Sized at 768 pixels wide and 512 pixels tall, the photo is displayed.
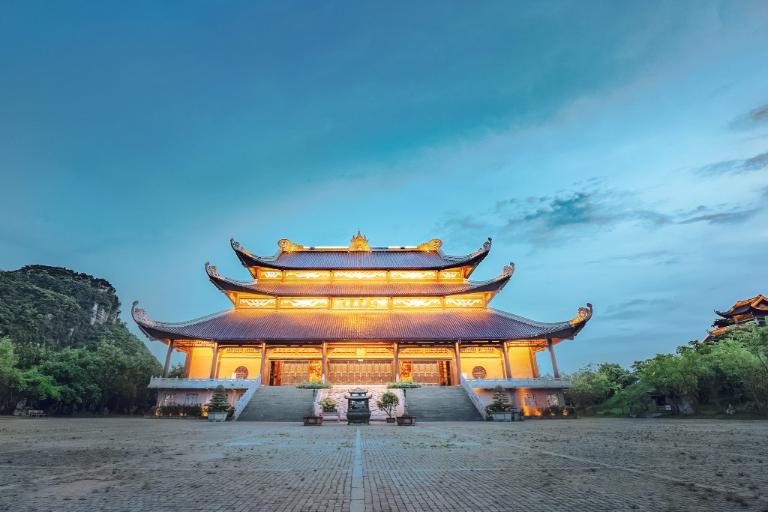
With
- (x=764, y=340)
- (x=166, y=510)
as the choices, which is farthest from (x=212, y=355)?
(x=764, y=340)

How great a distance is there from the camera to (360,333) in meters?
27.6

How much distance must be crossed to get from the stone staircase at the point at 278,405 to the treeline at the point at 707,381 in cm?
2151

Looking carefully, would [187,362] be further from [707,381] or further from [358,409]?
[707,381]

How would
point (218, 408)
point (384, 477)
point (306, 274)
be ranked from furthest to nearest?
point (306, 274), point (218, 408), point (384, 477)

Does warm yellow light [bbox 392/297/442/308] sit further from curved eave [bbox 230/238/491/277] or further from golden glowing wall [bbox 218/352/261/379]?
golden glowing wall [bbox 218/352/261/379]

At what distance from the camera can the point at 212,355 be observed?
28.5 meters

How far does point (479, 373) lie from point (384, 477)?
26.1 m

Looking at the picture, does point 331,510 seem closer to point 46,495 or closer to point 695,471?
point 46,495

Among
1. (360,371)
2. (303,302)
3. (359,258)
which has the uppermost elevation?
(359,258)

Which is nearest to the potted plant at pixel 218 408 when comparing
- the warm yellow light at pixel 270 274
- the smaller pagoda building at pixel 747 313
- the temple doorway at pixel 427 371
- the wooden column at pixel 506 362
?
the temple doorway at pixel 427 371

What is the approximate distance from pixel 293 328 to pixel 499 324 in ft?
51.7

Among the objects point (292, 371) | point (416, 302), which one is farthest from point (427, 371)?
point (292, 371)

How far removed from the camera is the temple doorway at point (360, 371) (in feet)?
96.1

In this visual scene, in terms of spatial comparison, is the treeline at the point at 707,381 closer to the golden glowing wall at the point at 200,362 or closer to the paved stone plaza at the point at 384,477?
the paved stone plaza at the point at 384,477
